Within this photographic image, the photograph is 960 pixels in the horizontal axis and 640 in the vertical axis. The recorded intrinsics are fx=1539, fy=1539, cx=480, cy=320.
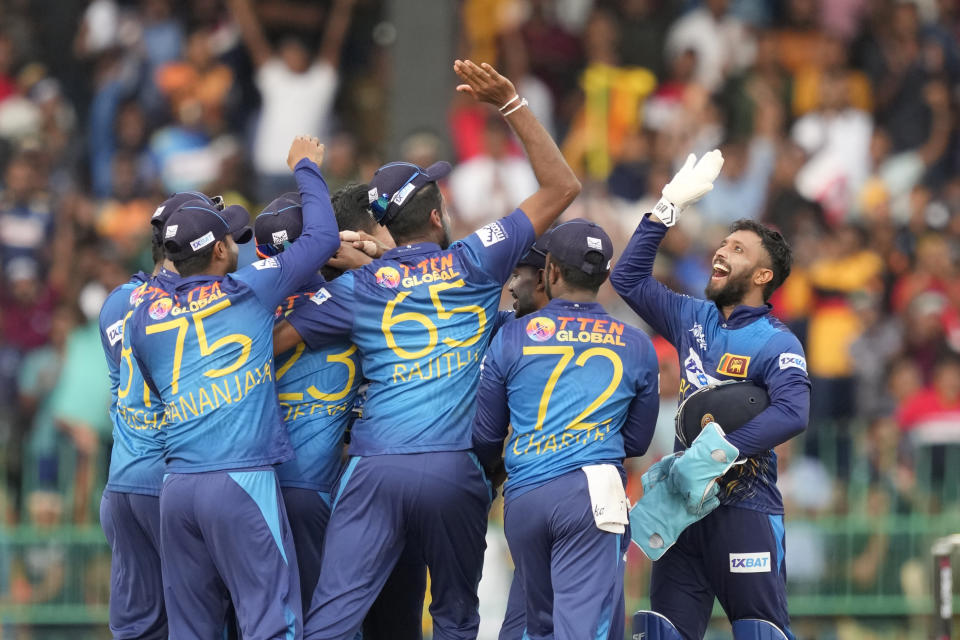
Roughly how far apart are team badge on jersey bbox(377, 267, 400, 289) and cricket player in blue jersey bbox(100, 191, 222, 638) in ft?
3.15

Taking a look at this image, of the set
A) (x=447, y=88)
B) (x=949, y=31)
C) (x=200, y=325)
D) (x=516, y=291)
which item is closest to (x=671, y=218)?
(x=516, y=291)

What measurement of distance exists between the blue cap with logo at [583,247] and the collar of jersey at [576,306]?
17 centimetres

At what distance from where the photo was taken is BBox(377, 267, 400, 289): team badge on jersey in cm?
771

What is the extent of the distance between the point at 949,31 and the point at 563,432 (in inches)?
Answer: 424

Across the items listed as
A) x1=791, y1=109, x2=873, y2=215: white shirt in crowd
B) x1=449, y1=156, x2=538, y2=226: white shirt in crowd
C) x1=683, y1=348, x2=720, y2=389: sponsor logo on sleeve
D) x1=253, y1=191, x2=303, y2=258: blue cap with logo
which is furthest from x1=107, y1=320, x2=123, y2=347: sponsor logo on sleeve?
x1=791, y1=109, x2=873, y2=215: white shirt in crowd

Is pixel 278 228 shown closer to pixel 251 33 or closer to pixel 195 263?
pixel 195 263

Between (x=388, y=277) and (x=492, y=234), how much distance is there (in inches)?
22.3

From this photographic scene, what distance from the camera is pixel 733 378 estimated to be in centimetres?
785

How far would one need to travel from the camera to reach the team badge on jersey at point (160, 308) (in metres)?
7.59

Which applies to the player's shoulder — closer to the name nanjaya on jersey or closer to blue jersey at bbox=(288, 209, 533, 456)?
blue jersey at bbox=(288, 209, 533, 456)

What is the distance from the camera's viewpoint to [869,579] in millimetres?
12375

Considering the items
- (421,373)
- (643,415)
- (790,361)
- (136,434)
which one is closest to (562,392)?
(643,415)

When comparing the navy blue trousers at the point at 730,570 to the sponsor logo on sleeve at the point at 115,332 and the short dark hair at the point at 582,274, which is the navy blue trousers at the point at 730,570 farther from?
the sponsor logo on sleeve at the point at 115,332

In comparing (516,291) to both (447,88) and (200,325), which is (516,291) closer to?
(200,325)
